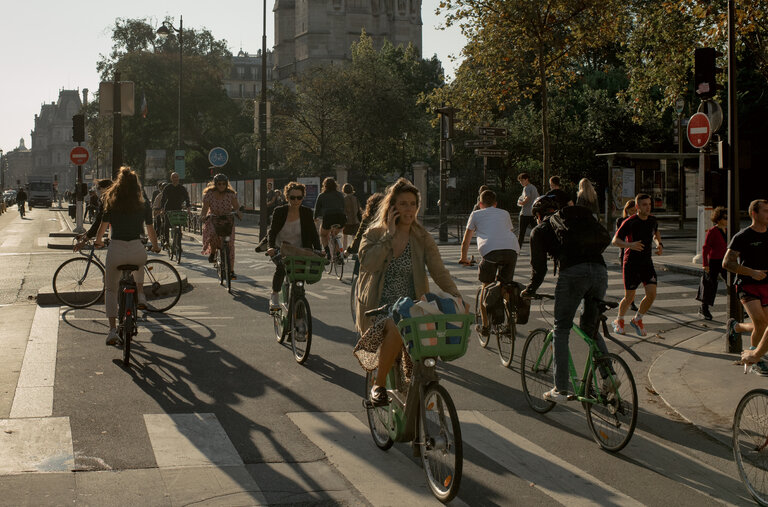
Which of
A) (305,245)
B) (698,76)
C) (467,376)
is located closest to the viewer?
(467,376)

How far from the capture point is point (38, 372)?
26.1 ft

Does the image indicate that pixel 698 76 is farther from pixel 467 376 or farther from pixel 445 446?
pixel 445 446

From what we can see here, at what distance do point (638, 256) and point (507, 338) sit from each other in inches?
119

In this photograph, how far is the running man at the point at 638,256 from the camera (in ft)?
35.4

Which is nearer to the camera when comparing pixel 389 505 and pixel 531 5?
pixel 389 505

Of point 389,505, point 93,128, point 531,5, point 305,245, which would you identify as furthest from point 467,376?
point 93,128

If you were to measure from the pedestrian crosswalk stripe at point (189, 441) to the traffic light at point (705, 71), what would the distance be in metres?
6.81

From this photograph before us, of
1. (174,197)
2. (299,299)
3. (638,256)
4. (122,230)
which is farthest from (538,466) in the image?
(174,197)

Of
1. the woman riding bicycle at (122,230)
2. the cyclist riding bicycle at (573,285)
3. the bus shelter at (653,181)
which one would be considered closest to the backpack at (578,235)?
the cyclist riding bicycle at (573,285)

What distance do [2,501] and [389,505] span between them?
78.0 inches

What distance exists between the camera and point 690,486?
524 centimetres

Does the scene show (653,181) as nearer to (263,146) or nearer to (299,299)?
(263,146)

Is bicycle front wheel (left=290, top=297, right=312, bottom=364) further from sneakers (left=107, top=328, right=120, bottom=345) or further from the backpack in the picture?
the backpack

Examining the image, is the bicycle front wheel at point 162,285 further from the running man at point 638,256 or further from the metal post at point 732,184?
the metal post at point 732,184
